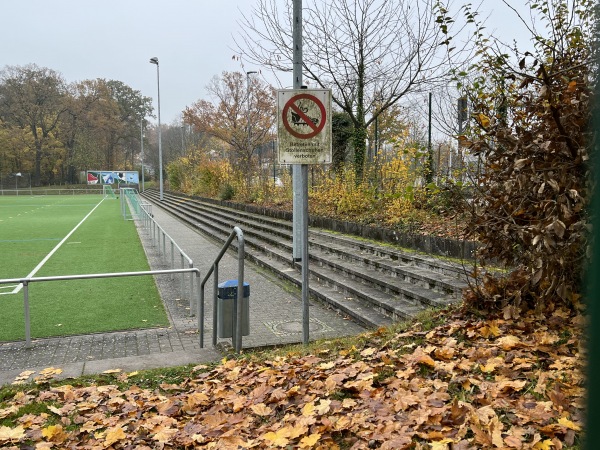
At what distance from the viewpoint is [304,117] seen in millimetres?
5289

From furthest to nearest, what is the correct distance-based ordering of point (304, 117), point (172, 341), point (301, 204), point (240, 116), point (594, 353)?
point (240, 116) < point (301, 204) < point (172, 341) < point (304, 117) < point (594, 353)

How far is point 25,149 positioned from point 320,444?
253ft

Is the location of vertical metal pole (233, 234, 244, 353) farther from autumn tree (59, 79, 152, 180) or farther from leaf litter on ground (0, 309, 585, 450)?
autumn tree (59, 79, 152, 180)

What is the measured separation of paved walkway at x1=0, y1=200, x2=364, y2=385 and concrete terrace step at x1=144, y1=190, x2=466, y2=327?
0.37 m

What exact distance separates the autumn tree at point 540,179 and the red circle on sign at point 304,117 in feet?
4.83

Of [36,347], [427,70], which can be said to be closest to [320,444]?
[36,347]

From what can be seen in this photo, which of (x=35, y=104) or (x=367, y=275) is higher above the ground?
(x=35, y=104)

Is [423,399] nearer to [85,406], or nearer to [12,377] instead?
[85,406]

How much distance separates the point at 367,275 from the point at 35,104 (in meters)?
72.4

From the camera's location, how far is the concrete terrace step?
20.6 feet

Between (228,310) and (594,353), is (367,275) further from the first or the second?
(594,353)

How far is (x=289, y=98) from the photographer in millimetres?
5254

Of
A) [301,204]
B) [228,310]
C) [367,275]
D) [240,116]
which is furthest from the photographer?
[240,116]

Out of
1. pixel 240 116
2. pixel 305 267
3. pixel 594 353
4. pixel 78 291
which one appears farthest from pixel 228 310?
pixel 240 116
